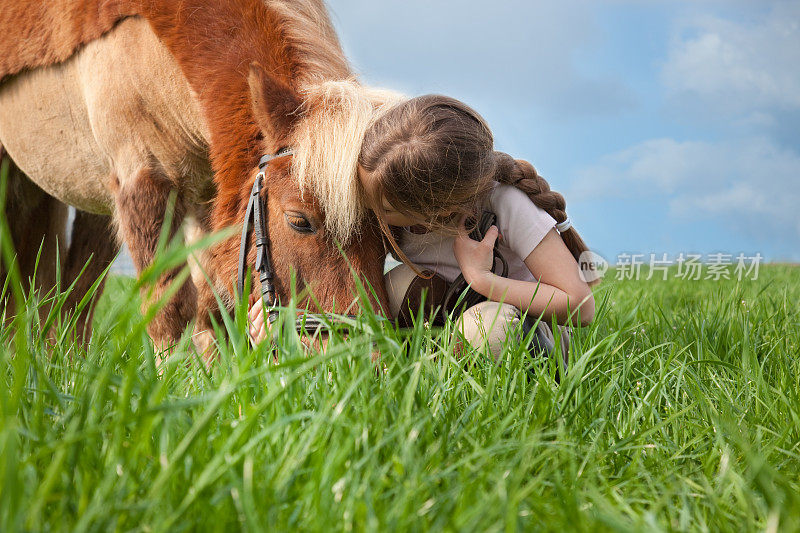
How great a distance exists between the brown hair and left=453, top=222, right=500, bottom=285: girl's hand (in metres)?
0.08

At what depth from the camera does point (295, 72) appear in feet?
8.93

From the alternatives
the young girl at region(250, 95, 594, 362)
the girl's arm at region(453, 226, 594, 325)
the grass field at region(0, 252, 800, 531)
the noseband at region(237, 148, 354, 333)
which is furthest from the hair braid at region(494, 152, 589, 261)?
the noseband at region(237, 148, 354, 333)

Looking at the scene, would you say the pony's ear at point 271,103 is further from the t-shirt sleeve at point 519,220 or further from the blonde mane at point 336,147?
the t-shirt sleeve at point 519,220

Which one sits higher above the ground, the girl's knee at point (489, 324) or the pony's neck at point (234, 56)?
the pony's neck at point (234, 56)

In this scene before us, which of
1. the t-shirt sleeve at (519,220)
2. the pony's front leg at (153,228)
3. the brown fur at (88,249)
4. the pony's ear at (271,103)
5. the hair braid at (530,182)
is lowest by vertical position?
the brown fur at (88,249)

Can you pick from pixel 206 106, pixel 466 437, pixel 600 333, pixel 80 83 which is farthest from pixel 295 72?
pixel 466 437

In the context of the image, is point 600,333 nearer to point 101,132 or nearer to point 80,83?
point 101,132

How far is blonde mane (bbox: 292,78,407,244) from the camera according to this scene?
6.95 feet

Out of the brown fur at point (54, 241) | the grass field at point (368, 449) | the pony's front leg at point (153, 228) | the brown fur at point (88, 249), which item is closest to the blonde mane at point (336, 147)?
the grass field at point (368, 449)

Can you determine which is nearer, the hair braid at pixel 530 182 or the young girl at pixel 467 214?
the young girl at pixel 467 214

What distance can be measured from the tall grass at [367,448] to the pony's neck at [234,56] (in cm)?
99

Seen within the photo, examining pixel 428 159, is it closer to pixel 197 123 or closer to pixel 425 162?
pixel 425 162

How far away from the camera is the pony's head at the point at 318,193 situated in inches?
84.6

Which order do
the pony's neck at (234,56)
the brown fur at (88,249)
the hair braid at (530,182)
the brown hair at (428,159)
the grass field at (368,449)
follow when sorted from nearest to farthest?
1. the grass field at (368,449)
2. the brown hair at (428,159)
3. the hair braid at (530,182)
4. the pony's neck at (234,56)
5. the brown fur at (88,249)
